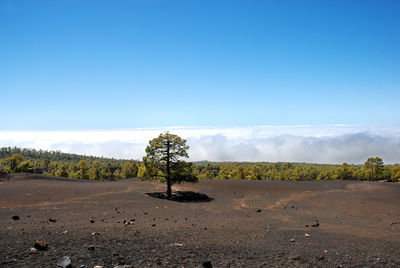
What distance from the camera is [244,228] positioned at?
14.7 meters

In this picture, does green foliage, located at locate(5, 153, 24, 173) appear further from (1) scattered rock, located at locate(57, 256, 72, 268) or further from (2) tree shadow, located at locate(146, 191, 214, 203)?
(1) scattered rock, located at locate(57, 256, 72, 268)

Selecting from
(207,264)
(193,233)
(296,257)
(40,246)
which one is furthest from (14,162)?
(296,257)

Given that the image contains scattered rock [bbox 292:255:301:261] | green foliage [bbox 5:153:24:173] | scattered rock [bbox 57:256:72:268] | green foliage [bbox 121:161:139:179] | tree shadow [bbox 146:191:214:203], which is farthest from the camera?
green foliage [bbox 121:161:139:179]

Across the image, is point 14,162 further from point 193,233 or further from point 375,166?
point 375,166

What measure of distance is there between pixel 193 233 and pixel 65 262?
6588 millimetres

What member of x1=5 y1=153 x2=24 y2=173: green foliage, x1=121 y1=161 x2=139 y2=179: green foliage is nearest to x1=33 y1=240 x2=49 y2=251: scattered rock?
x1=5 y1=153 x2=24 y2=173: green foliage

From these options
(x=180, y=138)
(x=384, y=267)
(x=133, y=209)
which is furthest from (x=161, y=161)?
(x=384, y=267)

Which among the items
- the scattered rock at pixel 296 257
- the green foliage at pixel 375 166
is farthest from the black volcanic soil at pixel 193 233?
the green foliage at pixel 375 166

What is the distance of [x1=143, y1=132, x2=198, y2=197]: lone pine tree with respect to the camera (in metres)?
28.7

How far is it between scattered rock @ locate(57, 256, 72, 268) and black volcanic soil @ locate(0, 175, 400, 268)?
0.27 metres

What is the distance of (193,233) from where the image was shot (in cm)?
1295

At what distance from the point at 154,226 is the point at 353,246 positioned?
10473mm

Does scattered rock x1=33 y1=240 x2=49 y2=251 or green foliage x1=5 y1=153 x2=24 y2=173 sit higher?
green foliage x1=5 y1=153 x2=24 y2=173

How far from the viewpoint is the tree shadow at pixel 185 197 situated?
1094 inches
